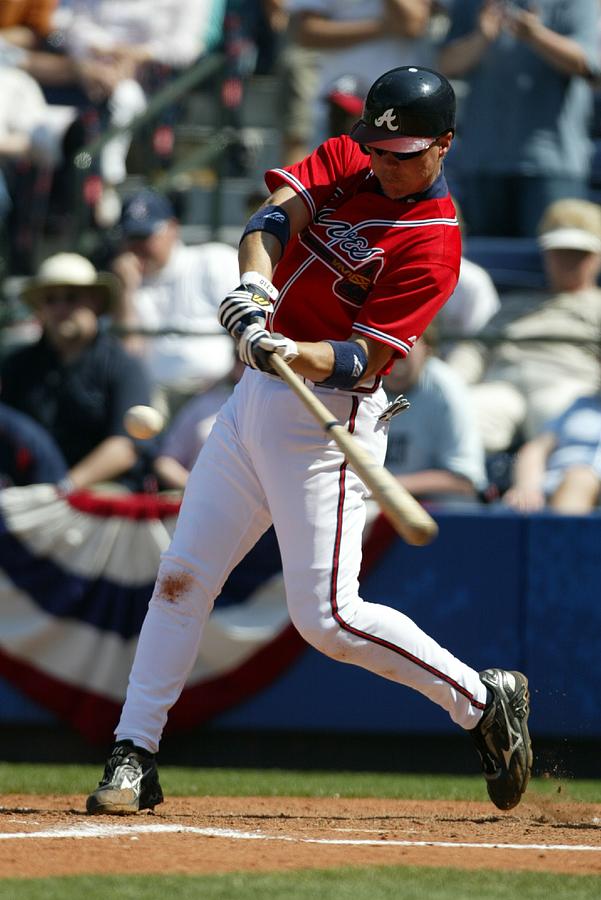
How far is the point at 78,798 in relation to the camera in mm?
5059

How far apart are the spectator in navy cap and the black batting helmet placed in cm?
370

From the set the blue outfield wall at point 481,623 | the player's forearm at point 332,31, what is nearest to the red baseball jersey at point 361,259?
the blue outfield wall at point 481,623

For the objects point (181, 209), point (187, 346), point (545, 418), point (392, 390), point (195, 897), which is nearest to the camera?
point (195, 897)

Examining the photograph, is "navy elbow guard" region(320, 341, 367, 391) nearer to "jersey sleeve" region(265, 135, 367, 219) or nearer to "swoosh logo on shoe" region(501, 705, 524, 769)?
"jersey sleeve" region(265, 135, 367, 219)

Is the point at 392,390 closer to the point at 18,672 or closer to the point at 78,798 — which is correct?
the point at 18,672

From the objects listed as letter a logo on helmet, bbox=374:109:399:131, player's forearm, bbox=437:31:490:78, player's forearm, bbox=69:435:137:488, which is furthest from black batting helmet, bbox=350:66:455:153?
player's forearm, bbox=437:31:490:78

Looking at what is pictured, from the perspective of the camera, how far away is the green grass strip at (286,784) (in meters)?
5.42

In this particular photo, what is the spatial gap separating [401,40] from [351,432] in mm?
5124

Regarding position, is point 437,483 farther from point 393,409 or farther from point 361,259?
point 361,259

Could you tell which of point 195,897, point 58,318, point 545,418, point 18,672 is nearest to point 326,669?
point 18,672

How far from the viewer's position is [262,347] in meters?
4.03

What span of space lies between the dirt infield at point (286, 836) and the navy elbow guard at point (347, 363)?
123 centimetres

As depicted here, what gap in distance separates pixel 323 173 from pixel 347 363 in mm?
670

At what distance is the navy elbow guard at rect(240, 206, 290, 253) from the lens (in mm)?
4316
